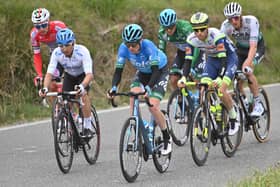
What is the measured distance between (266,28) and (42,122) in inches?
494

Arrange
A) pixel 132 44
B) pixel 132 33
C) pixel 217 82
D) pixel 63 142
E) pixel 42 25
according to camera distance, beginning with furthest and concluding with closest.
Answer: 1. pixel 42 25
2. pixel 217 82
3. pixel 63 142
4. pixel 132 44
5. pixel 132 33

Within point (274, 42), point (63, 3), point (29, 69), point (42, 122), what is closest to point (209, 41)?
point (42, 122)

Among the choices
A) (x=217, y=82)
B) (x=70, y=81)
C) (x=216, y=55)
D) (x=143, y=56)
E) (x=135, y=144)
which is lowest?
(x=135, y=144)

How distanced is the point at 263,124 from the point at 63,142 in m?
3.79

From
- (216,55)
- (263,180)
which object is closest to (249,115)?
(216,55)

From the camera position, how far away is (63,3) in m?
21.6

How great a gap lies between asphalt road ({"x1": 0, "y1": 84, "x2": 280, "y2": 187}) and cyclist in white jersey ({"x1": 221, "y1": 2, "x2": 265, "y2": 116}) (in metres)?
0.85

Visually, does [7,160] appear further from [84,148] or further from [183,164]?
[183,164]

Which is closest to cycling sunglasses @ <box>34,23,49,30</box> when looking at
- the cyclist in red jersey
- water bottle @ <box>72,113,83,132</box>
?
the cyclist in red jersey

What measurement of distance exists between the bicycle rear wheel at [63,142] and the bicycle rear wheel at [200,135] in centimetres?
154

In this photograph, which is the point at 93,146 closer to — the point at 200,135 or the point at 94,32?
the point at 200,135

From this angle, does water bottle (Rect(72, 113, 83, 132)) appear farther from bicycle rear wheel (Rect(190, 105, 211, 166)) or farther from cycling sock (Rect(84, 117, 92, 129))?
bicycle rear wheel (Rect(190, 105, 211, 166))

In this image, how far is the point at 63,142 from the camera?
1084 centimetres

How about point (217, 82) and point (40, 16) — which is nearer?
point (217, 82)
